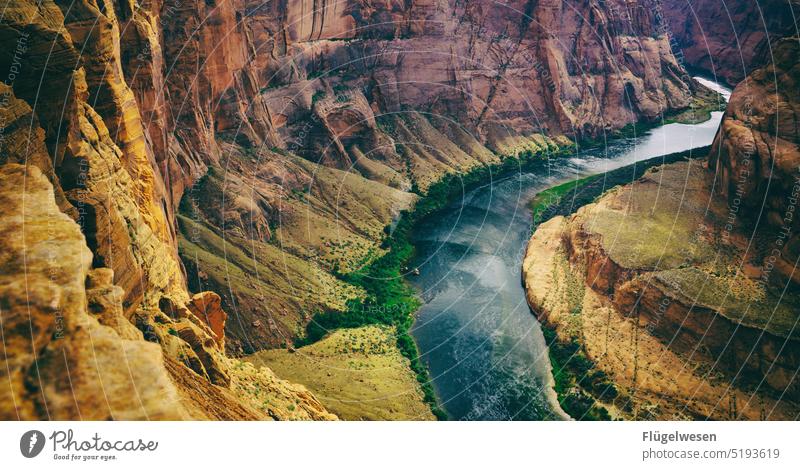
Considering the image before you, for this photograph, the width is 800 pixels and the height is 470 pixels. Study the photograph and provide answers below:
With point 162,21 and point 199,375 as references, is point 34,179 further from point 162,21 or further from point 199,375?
point 162,21

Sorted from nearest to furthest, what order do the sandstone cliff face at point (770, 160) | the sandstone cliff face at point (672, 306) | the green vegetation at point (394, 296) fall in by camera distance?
the sandstone cliff face at point (672, 306), the sandstone cliff face at point (770, 160), the green vegetation at point (394, 296)

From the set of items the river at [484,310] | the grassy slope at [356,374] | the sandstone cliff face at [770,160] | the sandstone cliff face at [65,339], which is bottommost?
the river at [484,310]

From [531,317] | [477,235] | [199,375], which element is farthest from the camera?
[477,235]

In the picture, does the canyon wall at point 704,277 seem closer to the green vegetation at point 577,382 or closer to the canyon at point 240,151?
the green vegetation at point 577,382

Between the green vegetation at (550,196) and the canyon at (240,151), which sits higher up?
the canyon at (240,151)

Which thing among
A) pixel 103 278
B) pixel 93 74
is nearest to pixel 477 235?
pixel 93 74

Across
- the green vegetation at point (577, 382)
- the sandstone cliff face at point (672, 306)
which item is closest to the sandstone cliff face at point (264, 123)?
the green vegetation at point (577, 382)
